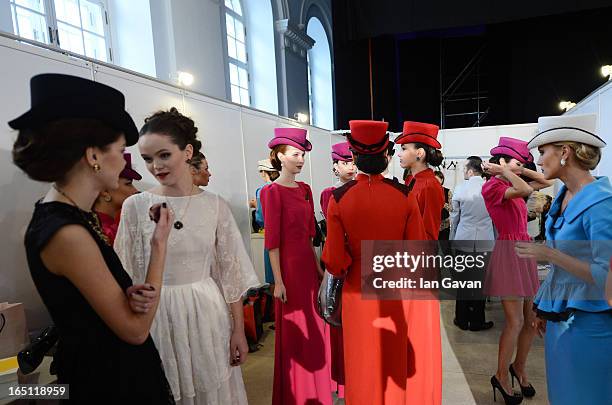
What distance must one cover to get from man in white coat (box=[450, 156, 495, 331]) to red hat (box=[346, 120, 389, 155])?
195 centimetres

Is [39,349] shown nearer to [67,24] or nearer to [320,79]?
[67,24]

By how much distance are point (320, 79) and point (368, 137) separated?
7677 mm

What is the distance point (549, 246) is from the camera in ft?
4.61

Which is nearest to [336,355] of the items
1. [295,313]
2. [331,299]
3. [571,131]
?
[295,313]

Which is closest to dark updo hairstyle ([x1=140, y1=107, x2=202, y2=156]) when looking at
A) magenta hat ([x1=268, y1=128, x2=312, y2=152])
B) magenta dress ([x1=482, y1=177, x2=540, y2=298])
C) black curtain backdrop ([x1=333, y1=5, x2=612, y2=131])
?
magenta hat ([x1=268, y1=128, x2=312, y2=152])

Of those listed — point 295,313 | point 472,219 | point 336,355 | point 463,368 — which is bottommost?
point 463,368

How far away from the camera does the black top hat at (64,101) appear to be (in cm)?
74

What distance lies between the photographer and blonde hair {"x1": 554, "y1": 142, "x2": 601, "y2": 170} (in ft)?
4.50

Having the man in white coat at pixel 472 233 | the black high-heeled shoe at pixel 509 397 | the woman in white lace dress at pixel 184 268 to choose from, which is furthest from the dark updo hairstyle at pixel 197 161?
the black high-heeled shoe at pixel 509 397

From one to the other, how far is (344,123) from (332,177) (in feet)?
7.96

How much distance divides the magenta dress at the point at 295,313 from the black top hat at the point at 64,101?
1.33m

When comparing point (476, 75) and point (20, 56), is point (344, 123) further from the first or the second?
point (20, 56)

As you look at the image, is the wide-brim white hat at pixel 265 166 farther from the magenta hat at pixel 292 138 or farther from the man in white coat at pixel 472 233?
the man in white coat at pixel 472 233

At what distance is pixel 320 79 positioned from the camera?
8.82 metres
